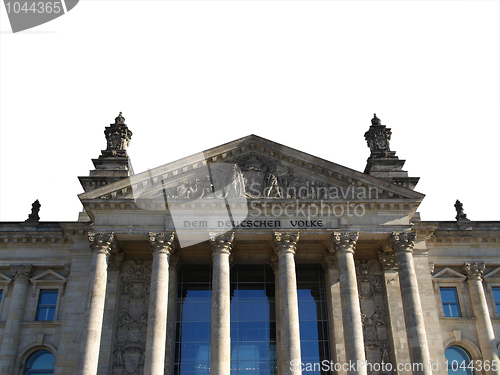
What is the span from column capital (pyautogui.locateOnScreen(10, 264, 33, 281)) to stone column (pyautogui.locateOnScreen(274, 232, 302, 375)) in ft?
49.7

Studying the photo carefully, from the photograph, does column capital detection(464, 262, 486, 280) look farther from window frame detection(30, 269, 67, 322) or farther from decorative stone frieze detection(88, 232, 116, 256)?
window frame detection(30, 269, 67, 322)

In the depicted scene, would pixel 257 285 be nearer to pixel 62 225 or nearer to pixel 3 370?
pixel 62 225

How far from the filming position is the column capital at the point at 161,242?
28141 millimetres

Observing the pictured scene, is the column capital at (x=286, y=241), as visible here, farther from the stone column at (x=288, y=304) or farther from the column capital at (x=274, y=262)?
the column capital at (x=274, y=262)

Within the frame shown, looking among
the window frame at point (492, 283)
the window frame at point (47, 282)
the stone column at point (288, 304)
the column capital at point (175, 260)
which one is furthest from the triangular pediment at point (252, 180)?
the window frame at point (492, 283)

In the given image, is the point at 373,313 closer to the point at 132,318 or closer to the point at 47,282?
the point at 132,318

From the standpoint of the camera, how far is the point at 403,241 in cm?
2869

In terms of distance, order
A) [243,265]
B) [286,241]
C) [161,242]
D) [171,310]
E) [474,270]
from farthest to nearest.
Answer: [474,270] → [243,265] → [171,310] → [286,241] → [161,242]

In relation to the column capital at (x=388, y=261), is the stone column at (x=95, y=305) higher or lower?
lower

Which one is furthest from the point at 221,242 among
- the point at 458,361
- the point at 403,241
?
the point at 458,361

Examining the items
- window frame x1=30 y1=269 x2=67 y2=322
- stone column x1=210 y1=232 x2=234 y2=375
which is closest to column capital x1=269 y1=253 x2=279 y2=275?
stone column x1=210 y1=232 x2=234 y2=375

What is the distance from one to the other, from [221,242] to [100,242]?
6434 mm

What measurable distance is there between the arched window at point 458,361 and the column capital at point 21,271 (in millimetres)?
25322

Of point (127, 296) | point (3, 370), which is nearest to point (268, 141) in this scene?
point (127, 296)
